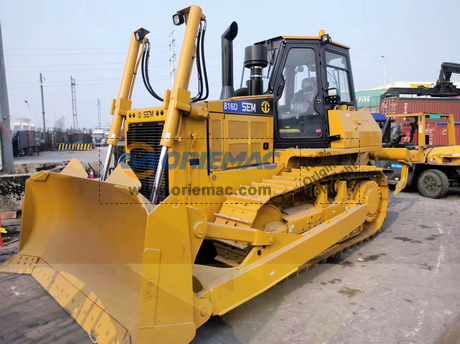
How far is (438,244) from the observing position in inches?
219

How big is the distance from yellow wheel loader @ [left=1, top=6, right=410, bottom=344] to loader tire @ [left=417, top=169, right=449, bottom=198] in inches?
198

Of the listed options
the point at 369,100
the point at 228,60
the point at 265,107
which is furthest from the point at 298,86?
the point at 369,100

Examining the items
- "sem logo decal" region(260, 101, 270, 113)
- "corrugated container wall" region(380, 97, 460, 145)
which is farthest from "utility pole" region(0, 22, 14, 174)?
"corrugated container wall" region(380, 97, 460, 145)

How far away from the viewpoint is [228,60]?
13.9 ft

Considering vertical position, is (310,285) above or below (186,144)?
below

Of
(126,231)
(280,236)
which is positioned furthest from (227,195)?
(126,231)

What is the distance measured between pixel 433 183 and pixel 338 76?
601 cm

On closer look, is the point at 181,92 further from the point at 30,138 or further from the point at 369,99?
the point at 369,99

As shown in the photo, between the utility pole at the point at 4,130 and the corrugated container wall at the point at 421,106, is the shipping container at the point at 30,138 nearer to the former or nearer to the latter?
the utility pole at the point at 4,130

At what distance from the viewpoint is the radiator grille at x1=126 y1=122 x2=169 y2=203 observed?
11.7 ft

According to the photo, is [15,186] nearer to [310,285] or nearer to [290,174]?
[290,174]

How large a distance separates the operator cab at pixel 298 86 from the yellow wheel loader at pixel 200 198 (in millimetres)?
16

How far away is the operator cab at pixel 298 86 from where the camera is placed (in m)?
4.50

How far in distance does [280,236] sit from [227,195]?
2.53ft
